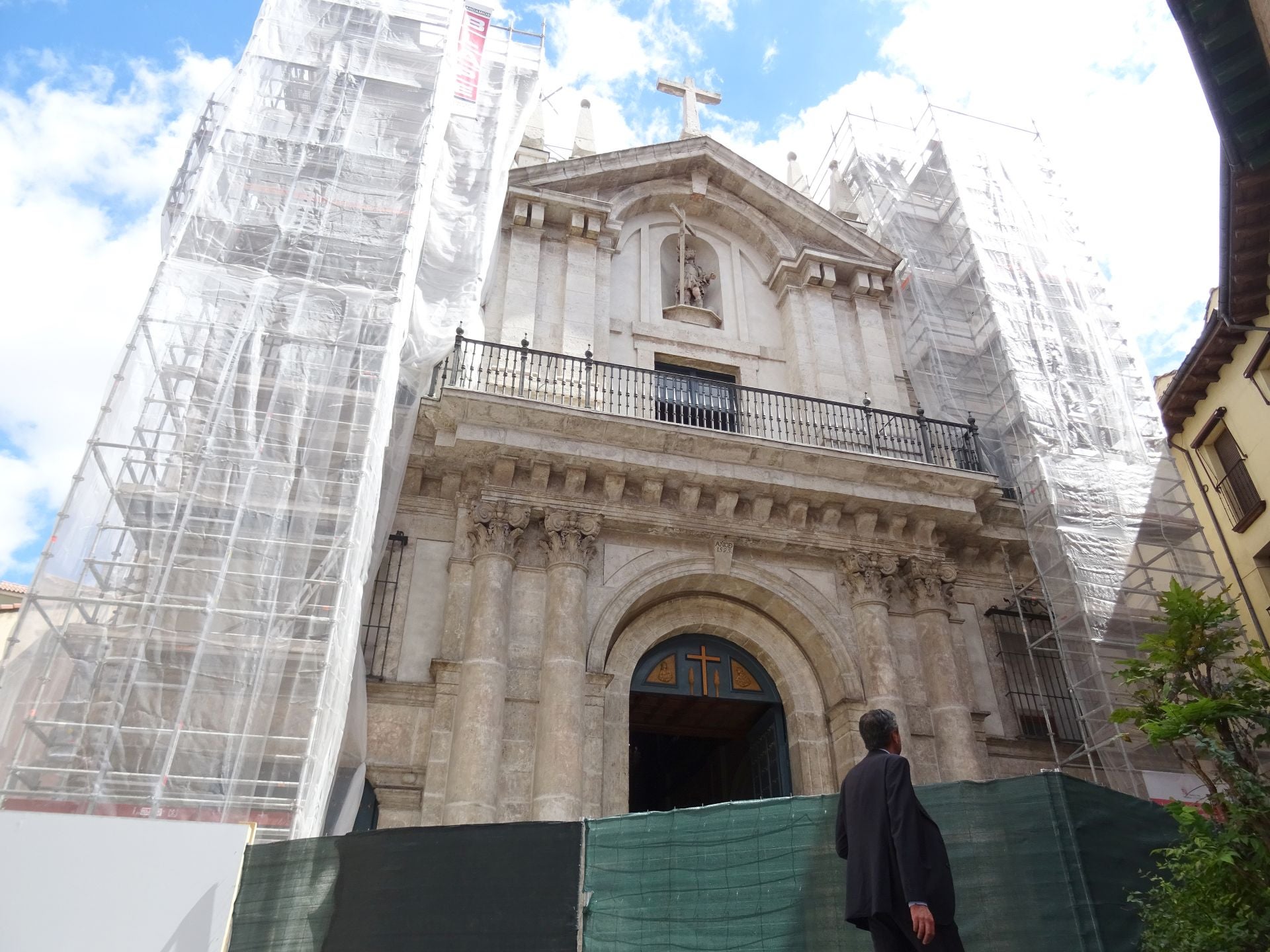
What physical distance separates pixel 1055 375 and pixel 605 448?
7.28 m

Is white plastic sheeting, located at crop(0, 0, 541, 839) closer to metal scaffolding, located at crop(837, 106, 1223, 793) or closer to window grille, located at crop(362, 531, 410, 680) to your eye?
window grille, located at crop(362, 531, 410, 680)

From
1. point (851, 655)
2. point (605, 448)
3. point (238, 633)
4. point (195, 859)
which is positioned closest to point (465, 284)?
point (605, 448)

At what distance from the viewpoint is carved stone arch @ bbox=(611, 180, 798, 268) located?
1578 cm

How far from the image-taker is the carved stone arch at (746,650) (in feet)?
33.9

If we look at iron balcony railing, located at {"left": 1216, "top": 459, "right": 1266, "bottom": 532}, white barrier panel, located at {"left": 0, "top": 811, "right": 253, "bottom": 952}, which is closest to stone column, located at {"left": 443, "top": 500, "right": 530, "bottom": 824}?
white barrier panel, located at {"left": 0, "top": 811, "right": 253, "bottom": 952}

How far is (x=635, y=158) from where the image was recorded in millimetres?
15633

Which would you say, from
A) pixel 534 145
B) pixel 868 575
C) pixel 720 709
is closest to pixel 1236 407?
pixel 868 575

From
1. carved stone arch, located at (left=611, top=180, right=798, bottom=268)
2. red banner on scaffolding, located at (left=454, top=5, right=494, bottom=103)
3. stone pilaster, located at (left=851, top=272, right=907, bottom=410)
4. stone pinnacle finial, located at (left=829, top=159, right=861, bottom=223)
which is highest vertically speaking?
stone pinnacle finial, located at (left=829, top=159, right=861, bottom=223)

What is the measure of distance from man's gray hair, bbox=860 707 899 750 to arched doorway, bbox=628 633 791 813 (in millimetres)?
6209

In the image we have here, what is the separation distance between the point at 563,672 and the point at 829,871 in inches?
197

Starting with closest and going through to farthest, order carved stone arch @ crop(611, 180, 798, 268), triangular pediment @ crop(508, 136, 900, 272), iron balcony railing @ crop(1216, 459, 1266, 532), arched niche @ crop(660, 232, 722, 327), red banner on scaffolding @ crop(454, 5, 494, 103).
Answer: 1. iron balcony railing @ crop(1216, 459, 1266, 532)
2. red banner on scaffolding @ crop(454, 5, 494, 103)
3. arched niche @ crop(660, 232, 722, 327)
4. triangular pediment @ crop(508, 136, 900, 272)
5. carved stone arch @ crop(611, 180, 798, 268)

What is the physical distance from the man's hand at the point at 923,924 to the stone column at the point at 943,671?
21.4 ft

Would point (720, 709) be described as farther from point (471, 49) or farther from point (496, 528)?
point (471, 49)

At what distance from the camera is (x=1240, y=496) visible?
1479 centimetres
